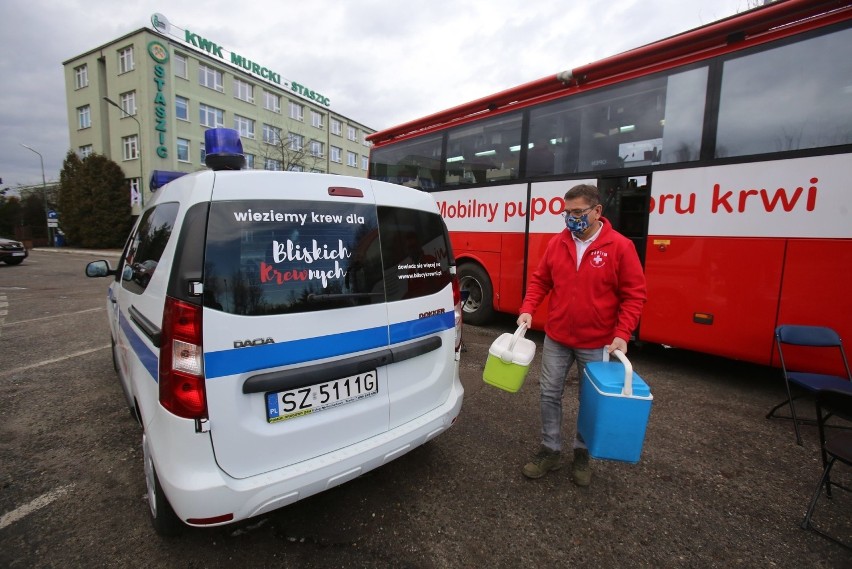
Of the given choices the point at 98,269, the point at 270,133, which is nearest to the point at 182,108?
the point at 270,133

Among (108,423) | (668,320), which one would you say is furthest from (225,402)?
(668,320)

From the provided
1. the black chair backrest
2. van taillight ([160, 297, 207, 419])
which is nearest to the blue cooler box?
van taillight ([160, 297, 207, 419])

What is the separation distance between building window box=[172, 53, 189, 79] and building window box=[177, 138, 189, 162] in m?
4.34

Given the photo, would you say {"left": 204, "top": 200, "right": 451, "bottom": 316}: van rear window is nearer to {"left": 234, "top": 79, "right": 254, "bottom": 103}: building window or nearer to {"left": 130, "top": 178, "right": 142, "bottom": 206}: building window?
{"left": 130, "top": 178, "right": 142, "bottom": 206}: building window

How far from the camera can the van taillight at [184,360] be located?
1615mm

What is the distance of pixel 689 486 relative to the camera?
2.56m

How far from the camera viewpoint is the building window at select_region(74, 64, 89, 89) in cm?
2902

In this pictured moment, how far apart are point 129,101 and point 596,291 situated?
113 ft

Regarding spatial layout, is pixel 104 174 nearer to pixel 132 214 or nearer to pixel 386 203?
pixel 132 214

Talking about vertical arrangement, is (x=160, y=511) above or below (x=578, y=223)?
below

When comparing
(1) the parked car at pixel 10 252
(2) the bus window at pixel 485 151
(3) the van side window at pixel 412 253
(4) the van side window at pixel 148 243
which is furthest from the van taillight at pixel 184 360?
(1) the parked car at pixel 10 252

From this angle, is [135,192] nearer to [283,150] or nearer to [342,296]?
[283,150]

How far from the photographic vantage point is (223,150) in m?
3.34

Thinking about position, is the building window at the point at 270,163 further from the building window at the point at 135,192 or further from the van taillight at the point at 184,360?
the van taillight at the point at 184,360
